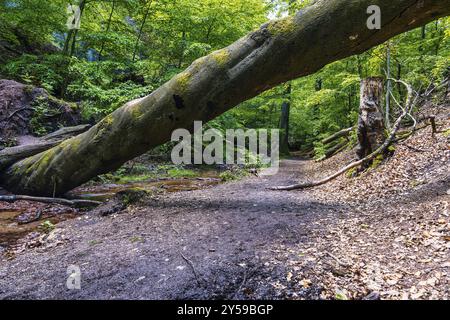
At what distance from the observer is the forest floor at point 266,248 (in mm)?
2586

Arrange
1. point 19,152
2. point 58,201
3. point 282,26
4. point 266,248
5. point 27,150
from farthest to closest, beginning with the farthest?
point 27,150 → point 19,152 → point 58,201 → point 282,26 → point 266,248

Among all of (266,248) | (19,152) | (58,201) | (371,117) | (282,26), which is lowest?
(58,201)

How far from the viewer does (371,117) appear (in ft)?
22.4

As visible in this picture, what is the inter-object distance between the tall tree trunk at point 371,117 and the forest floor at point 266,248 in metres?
1.02

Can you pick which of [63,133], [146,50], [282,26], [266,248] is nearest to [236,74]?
[282,26]

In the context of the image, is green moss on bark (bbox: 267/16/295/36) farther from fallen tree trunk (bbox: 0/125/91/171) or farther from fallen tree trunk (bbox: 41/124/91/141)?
fallen tree trunk (bbox: 41/124/91/141)


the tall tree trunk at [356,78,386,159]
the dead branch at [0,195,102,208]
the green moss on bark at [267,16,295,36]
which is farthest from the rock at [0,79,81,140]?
the tall tree trunk at [356,78,386,159]

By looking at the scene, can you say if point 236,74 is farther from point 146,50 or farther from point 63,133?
point 146,50

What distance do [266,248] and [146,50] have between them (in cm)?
1379

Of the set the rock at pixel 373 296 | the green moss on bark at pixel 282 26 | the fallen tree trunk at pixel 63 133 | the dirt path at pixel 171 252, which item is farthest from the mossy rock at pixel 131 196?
the rock at pixel 373 296

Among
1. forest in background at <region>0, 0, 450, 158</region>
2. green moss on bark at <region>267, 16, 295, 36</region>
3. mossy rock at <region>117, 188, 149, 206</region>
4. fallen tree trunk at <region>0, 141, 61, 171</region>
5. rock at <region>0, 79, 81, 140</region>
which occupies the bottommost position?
mossy rock at <region>117, 188, 149, 206</region>

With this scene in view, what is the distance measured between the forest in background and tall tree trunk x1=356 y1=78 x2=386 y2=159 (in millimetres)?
2502

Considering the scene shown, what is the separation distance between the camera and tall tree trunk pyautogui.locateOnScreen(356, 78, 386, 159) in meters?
6.80

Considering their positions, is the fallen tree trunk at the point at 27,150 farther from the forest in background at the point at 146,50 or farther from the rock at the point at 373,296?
the rock at the point at 373,296
